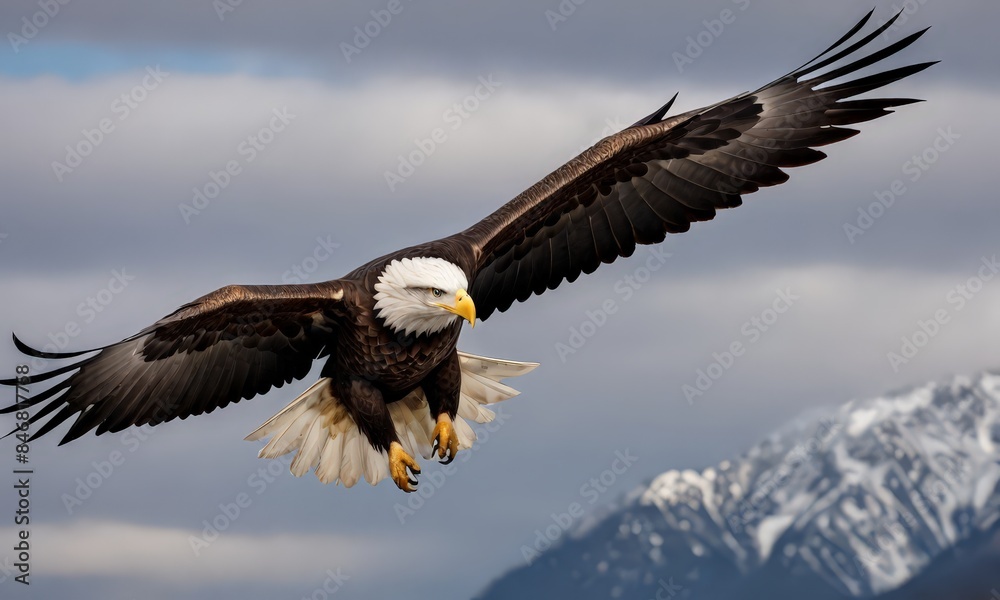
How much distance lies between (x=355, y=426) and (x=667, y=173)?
247 centimetres

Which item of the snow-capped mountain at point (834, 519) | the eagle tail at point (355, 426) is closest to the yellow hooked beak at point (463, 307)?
the eagle tail at point (355, 426)

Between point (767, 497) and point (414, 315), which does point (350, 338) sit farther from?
point (767, 497)

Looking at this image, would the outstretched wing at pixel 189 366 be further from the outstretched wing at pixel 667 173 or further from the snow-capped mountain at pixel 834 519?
the snow-capped mountain at pixel 834 519

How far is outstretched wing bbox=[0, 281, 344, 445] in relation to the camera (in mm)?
8180

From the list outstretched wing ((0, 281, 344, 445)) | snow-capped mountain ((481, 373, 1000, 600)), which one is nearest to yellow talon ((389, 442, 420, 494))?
outstretched wing ((0, 281, 344, 445))

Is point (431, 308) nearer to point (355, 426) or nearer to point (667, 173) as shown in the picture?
point (355, 426)

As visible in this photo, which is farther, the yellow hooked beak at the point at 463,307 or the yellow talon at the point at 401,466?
the yellow talon at the point at 401,466

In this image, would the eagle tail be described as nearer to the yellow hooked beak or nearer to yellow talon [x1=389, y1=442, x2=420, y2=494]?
yellow talon [x1=389, y1=442, x2=420, y2=494]

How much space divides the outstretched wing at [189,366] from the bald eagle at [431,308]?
1 cm

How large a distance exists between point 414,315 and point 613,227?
182 cm

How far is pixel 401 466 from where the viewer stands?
826 centimetres

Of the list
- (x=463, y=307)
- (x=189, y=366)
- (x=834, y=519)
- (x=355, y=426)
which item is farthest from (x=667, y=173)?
(x=834, y=519)

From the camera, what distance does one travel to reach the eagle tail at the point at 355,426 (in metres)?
8.77

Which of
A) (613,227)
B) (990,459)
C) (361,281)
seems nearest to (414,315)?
(361,281)
